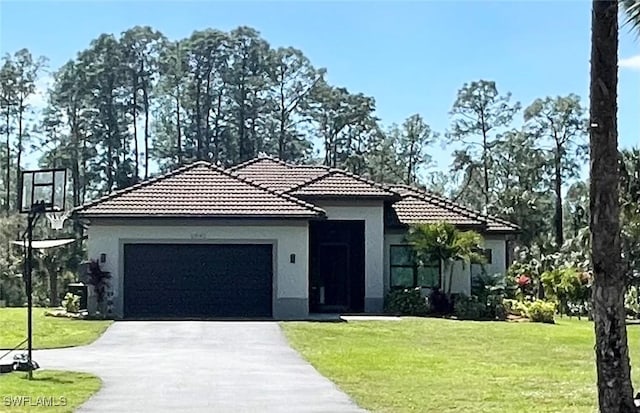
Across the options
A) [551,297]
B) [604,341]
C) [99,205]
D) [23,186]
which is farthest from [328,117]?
[604,341]

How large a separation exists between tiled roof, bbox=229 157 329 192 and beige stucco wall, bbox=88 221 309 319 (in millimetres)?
5297

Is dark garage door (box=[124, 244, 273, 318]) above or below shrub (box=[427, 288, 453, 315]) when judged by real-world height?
above

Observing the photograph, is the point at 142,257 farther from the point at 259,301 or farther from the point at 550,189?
the point at 550,189

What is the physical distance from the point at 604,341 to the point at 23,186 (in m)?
12.0

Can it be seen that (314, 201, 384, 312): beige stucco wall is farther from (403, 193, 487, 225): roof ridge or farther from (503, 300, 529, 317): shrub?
(503, 300, 529, 317): shrub

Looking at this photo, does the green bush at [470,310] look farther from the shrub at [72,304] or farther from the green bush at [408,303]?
the shrub at [72,304]

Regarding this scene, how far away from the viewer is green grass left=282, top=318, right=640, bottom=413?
43.5 ft

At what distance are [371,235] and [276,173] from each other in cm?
643

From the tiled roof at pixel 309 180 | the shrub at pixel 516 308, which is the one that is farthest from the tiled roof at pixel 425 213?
the shrub at pixel 516 308

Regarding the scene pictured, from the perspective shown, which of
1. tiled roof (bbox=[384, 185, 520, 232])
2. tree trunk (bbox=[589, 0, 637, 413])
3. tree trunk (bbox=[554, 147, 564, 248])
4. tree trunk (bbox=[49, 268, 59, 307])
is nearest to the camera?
tree trunk (bbox=[589, 0, 637, 413])

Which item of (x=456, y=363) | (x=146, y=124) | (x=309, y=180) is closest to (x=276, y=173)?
(x=309, y=180)

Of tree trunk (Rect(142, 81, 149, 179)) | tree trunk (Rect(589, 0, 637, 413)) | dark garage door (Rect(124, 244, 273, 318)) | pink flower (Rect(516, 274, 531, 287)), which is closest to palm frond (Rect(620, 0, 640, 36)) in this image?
tree trunk (Rect(589, 0, 637, 413))

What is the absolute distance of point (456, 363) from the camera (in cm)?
1866

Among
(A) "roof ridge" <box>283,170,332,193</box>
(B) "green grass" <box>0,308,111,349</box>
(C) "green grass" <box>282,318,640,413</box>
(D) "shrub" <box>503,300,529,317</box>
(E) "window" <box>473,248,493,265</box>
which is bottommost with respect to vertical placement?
(C) "green grass" <box>282,318,640,413</box>
